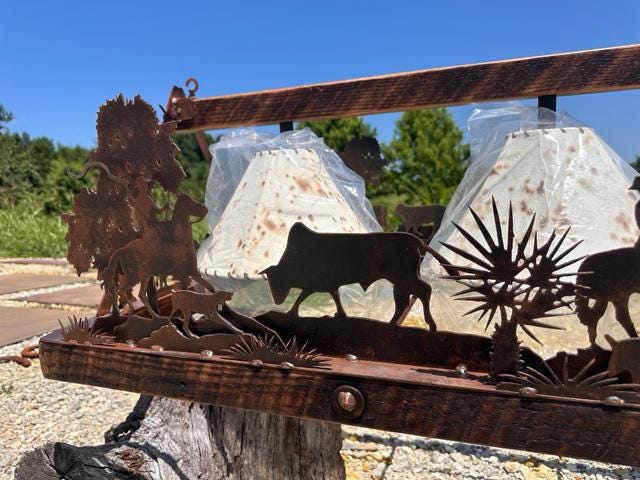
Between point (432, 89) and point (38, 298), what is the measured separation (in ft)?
11.4

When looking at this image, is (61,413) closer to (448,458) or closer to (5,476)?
(5,476)

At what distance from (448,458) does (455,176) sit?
11.4 ft

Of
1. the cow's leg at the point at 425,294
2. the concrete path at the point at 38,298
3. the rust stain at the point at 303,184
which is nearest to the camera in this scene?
the cow's leg at the point at 425,294

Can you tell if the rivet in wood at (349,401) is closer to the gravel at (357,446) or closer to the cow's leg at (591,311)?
the cow's leg at (591,311)

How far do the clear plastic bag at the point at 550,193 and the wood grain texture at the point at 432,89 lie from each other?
73 mm

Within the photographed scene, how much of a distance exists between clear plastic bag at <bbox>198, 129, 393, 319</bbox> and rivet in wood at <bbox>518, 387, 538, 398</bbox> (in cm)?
47

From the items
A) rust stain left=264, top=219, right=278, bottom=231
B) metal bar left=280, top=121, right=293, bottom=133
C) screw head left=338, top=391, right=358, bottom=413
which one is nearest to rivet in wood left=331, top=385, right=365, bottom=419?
screw head left=338, top=391, right=358, bottom=413

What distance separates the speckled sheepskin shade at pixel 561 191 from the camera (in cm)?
82

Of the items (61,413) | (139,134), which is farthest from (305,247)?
(61,413)

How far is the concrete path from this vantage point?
290 cm

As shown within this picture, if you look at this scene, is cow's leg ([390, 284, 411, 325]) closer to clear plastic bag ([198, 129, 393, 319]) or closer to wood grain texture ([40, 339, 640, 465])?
A: wood grain texture ([40, 339, 640, 465])

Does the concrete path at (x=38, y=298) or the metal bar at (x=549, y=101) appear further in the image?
the concrete path at (x=38, y=298)

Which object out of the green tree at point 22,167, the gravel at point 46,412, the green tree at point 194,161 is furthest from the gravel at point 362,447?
the green tree at point 22,167

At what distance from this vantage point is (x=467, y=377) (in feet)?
1.96
